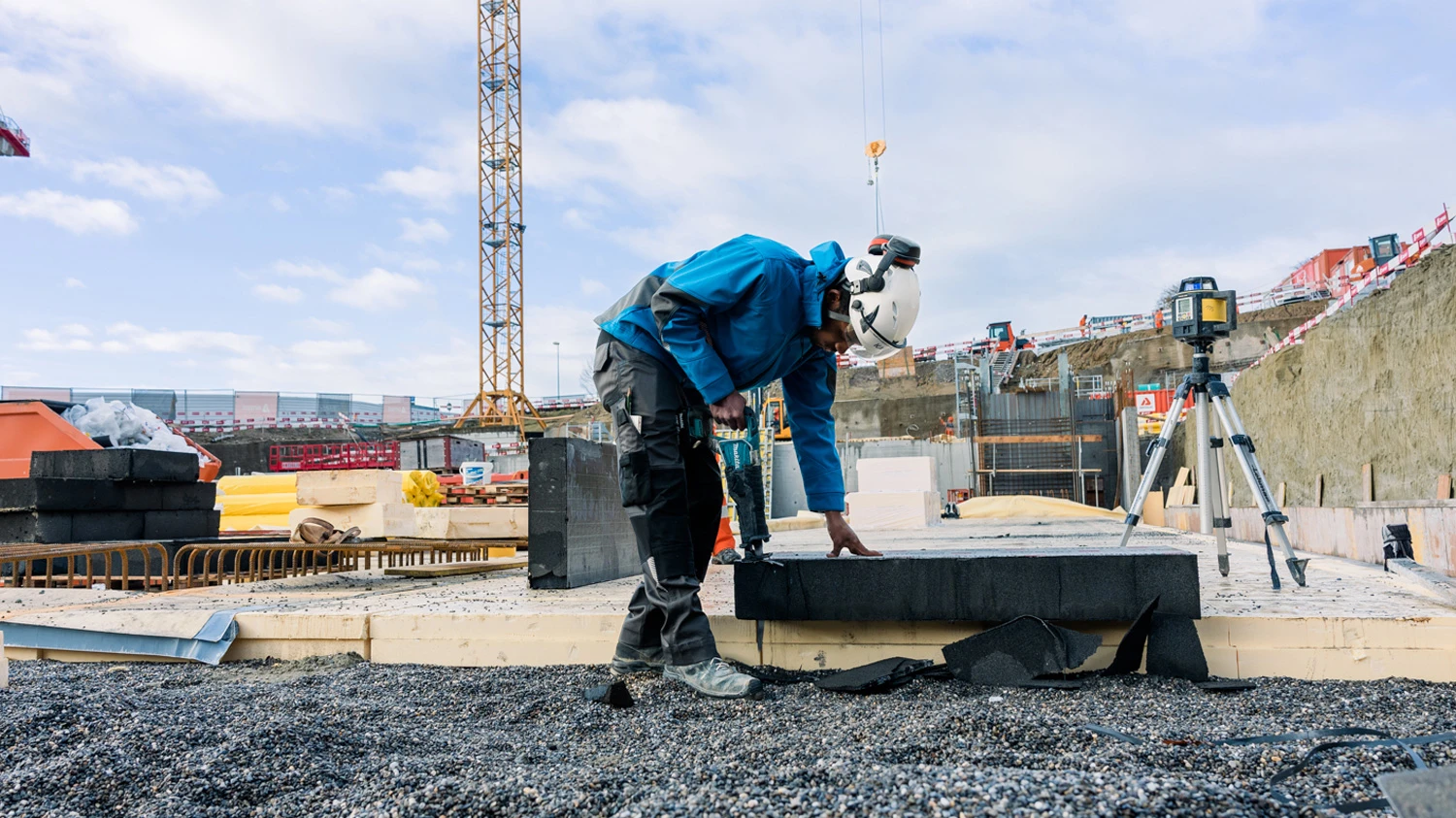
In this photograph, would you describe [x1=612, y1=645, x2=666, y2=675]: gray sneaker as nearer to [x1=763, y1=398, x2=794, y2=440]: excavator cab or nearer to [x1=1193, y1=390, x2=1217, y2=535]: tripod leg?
[x1=1193, y1=390, x2=1217, y2=535]: tripod leg

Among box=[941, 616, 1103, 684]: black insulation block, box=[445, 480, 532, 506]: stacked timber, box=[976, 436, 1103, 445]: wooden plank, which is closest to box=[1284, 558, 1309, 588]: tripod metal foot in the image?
box=[941, 616, 1103, 684]: black insulation block

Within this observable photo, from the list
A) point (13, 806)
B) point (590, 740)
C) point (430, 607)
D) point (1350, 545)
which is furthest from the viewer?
point (1350, 545)

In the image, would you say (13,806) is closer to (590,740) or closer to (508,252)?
(590,740)

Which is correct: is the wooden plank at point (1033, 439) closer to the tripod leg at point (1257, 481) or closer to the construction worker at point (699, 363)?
the tripod leg at point (1257, 481)

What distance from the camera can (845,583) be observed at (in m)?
2.94

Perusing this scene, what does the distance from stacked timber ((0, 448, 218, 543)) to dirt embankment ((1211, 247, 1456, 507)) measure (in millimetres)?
11716

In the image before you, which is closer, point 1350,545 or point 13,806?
point 13,806

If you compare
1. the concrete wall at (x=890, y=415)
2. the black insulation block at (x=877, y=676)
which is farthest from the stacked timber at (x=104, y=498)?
the concrete wall at (x=890, y=415)

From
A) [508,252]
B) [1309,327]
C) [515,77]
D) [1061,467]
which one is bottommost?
[1061,467]

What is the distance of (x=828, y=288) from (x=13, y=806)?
2.43 meters

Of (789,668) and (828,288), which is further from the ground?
(828,288)

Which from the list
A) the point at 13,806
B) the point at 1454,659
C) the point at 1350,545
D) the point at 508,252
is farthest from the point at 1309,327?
the point at 508,252

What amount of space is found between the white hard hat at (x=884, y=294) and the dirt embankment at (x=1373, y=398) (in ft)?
27.0

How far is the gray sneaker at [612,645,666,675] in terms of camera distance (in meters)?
3.03
